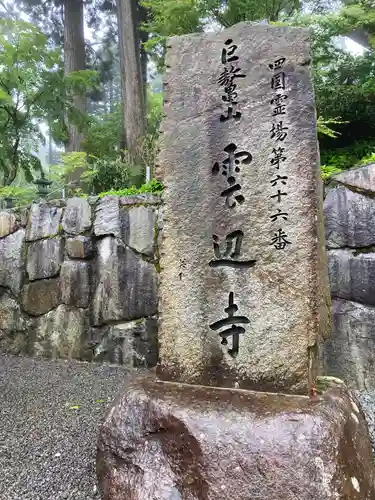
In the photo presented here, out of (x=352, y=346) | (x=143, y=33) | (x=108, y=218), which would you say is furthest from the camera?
(x=143, y=33)

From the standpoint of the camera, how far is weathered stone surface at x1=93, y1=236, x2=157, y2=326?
472cm

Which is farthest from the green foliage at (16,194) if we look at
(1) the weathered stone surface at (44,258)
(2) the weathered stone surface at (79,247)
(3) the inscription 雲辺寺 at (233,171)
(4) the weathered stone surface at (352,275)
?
(3) the inscription 雲辺寺 at (233,171)

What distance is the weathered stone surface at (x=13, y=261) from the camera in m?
5.54

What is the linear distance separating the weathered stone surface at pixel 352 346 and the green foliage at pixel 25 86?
18.6ft

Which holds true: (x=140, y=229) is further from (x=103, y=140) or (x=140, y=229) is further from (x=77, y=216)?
(x=103, y=140)

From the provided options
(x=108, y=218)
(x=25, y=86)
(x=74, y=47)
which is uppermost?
(x=74, y=47)

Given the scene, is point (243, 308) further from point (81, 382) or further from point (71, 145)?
point (71, 145)

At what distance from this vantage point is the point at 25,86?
695 cm

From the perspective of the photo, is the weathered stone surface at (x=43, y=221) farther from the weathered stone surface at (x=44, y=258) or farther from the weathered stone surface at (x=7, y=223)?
the weathered stone surface at (x=7, y=223)

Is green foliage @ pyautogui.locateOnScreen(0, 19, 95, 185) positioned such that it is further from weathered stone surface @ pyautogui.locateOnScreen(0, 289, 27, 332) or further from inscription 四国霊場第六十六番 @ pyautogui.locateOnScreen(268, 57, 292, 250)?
inscription 四国霊場第六十六番 @ pyautogui.locateOnScreen(268, 57, 292, 250)

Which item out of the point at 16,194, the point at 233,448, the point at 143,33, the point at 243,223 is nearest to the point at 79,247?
the point at 16,194

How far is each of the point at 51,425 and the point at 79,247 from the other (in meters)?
2.35

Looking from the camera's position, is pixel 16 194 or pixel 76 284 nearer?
pixel 76 284

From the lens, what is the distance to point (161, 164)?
2510 mm
